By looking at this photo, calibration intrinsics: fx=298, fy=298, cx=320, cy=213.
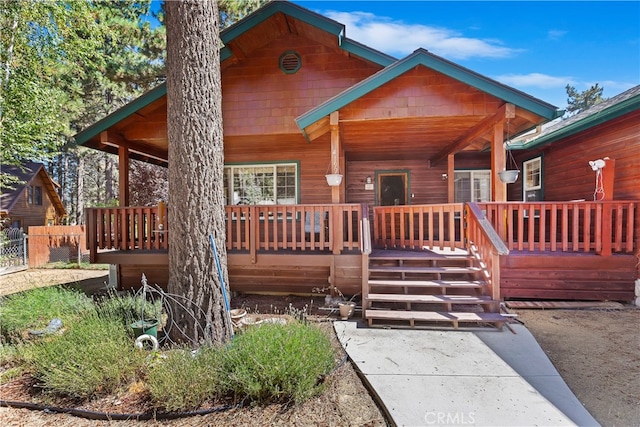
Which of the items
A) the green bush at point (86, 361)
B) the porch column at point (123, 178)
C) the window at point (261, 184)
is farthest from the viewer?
the window at point (261, 184)

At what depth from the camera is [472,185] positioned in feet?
31.0

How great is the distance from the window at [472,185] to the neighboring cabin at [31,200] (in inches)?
853

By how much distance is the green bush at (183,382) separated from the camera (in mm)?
2619

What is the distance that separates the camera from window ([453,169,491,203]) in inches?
370

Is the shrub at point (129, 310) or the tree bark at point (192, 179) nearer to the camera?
the tree bark at point (192, 179)

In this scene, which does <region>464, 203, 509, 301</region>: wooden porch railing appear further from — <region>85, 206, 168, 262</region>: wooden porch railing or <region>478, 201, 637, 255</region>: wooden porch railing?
<region>85, 206, 168, 262</region>: wooden porch railing

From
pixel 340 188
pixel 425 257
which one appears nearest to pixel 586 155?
pixel 425 257

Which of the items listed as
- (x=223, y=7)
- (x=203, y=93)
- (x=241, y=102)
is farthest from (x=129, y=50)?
(x=203, y=93)

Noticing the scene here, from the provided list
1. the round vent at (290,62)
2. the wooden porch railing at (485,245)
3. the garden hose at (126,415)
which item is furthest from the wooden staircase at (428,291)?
the round vent at (290,62)

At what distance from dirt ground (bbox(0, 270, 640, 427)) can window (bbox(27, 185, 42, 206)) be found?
2322cm

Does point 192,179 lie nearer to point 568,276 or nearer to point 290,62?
point 290,62

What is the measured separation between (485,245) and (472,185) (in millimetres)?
5229

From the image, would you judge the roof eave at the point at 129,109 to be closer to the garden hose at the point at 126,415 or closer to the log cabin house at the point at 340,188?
the log cabin house at the point at 340,188

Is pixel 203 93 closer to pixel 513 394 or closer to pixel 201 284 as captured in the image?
pixel 201 284
